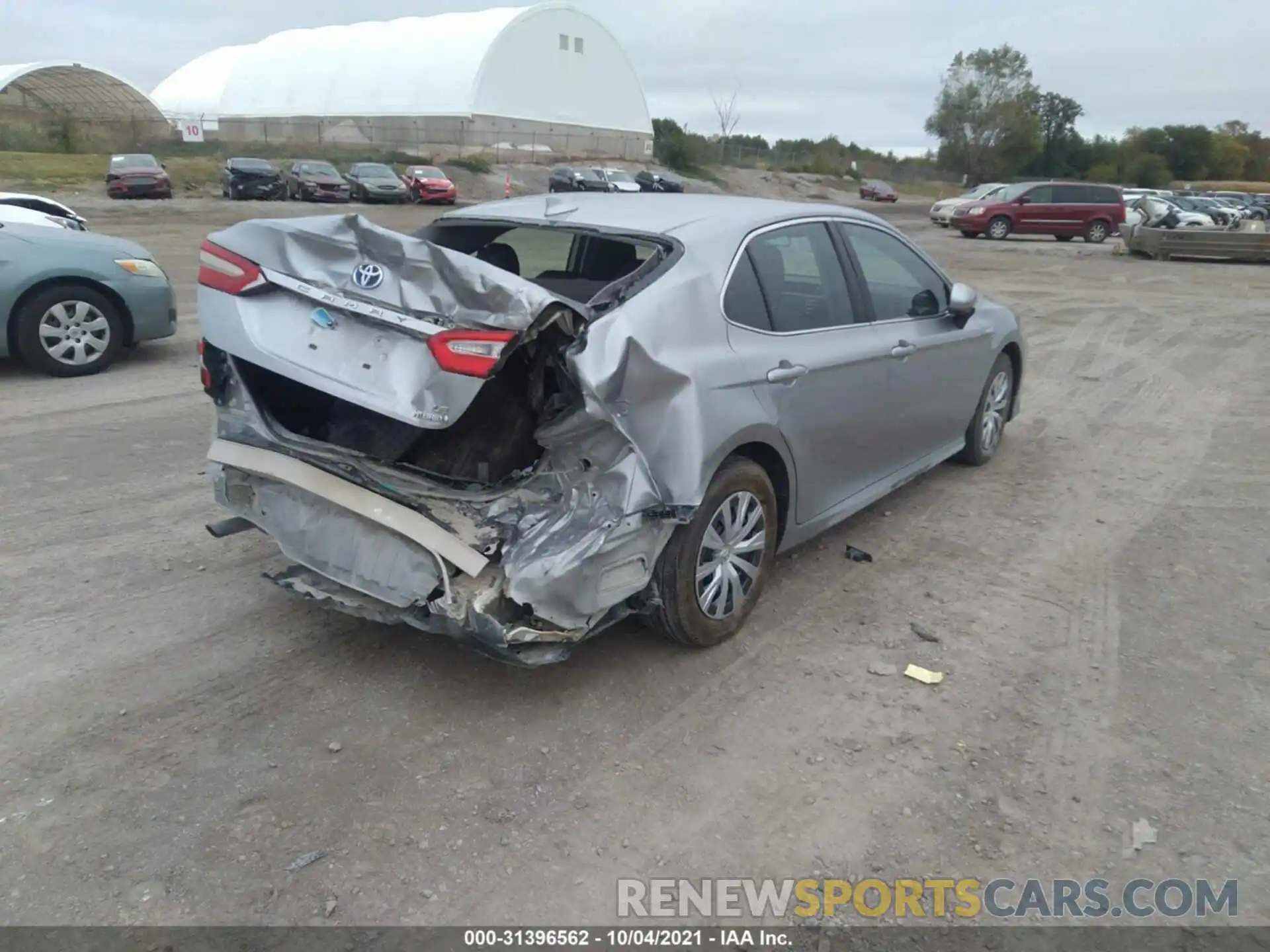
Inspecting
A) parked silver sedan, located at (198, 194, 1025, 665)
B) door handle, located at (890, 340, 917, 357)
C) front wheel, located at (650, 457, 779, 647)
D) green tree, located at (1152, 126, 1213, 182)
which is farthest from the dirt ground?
green tree, located at (1152, 126, 1213, 182)

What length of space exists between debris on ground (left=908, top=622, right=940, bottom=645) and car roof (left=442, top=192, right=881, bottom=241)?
191 cm

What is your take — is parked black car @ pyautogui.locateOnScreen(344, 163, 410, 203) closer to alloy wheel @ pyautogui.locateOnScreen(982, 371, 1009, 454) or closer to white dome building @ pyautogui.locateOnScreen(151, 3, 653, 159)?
white dome building @ pyautogui.locateOnScreen(151, 3, 653, 159)

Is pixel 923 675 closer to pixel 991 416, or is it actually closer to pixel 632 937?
pixel 632 937

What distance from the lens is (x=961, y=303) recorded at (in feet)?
17.3

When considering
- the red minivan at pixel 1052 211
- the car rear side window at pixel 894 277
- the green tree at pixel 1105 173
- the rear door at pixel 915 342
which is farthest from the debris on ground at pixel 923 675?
the green tree at pixel 1105 173

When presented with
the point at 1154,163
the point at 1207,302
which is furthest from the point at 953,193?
the point at 1207,302

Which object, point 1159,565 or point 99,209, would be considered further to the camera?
point 99,209

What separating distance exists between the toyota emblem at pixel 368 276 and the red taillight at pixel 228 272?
36 centimetres

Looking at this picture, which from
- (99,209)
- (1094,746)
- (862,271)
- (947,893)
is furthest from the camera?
(99,209)

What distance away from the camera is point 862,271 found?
4.77 metres

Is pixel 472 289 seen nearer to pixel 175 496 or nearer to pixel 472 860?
pixel 472 860

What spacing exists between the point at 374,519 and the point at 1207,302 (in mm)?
16345

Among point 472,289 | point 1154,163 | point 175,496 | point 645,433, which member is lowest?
point 175,496

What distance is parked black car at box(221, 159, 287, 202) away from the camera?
3259cm
